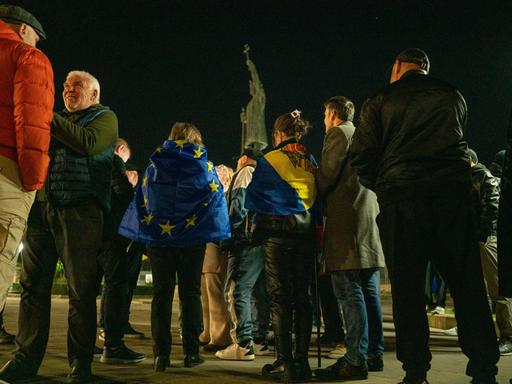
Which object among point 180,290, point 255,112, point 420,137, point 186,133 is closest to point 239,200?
point 186,133

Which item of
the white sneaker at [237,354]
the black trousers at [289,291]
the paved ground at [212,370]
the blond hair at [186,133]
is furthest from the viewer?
the white sneaker at [237,354]

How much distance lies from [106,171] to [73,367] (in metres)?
1.49

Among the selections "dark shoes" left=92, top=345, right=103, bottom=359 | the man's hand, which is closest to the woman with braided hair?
Answer: "dark shoes" left=92, top=345, right=103, bottom=359

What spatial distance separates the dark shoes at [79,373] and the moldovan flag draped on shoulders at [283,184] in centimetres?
177

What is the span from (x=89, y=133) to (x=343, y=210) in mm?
2151

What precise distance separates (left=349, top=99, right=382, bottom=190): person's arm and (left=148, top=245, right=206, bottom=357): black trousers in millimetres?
1845

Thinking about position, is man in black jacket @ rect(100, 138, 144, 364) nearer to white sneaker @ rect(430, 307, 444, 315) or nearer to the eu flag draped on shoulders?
the eu flag draped on shoulders

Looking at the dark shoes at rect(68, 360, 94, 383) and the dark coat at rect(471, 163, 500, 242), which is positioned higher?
the dark coat at rect(471, 163, 500, 242)

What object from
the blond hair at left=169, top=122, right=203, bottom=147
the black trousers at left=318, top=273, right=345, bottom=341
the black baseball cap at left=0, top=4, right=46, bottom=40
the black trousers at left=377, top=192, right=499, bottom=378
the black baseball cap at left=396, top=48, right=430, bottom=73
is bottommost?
the black trousers at left=318, top=273, right=345, bottom=341

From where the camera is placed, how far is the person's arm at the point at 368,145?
3850 millimetres

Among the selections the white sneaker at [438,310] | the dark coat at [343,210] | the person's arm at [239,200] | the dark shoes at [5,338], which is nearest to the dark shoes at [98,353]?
the dark shoes at [5,338]

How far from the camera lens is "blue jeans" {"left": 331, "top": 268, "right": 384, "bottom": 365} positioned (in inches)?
177

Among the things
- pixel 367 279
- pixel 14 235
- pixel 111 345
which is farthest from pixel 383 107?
pixel 111 345

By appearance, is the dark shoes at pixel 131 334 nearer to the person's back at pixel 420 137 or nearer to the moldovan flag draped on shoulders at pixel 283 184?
the moldovan flag draped on shoulders at pixel 283 184
